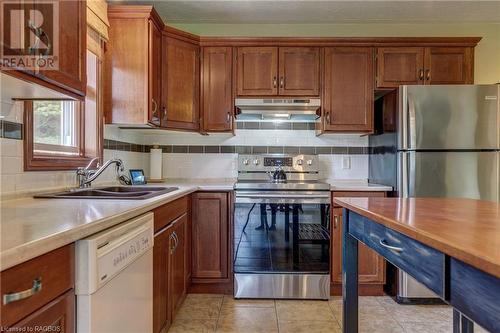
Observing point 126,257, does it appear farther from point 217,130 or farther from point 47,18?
point 217,130

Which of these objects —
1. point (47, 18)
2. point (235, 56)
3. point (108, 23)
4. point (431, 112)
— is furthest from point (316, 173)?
point (47, 18)

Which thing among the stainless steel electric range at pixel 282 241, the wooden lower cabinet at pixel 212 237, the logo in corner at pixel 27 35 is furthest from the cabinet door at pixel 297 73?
the logo in corner at pixel 27 35

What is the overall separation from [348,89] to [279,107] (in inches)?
24.5

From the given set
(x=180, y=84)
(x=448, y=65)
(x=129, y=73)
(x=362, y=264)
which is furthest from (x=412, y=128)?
(x=129, y=73)

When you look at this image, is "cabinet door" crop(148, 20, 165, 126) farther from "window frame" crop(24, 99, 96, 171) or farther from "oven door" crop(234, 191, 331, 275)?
"oven door" crop(234, 191, 331, 275)

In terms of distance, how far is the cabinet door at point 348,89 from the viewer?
270 centimetres

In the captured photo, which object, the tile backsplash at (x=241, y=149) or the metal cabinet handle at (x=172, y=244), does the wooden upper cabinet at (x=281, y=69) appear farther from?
the metal cabinet handle at (x=172, y=244)

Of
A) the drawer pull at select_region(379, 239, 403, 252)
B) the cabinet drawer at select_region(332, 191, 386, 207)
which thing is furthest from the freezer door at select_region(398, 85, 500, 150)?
the drawer pull at select_region(379, 239, 403, 252)

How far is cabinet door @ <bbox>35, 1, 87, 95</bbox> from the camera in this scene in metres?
1.16

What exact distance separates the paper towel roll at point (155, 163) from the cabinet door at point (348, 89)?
1566mm

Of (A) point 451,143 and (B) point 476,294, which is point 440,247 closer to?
(B) point 476,294

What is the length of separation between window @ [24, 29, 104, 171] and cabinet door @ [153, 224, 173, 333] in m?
0.72

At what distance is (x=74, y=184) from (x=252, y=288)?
4.95 feet

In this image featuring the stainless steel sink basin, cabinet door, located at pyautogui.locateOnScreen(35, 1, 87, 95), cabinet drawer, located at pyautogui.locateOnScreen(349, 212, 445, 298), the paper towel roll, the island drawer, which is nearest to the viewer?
the island drawer
